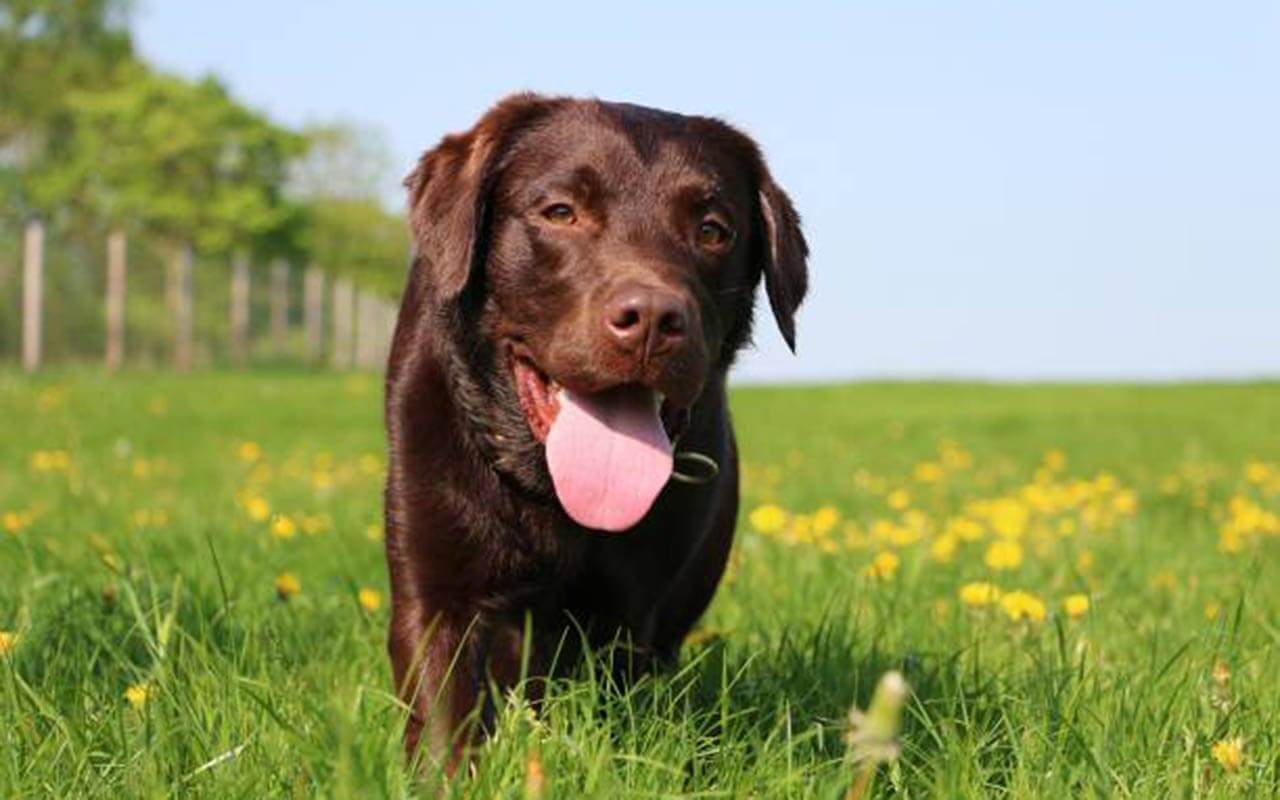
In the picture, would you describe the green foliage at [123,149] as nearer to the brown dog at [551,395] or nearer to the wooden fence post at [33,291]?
the wooden fence post at [33,291]

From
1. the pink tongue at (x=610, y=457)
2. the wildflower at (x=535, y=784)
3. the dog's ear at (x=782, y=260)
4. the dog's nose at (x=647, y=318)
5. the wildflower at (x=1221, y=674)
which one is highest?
the dog's ear at (x=782, y=260)

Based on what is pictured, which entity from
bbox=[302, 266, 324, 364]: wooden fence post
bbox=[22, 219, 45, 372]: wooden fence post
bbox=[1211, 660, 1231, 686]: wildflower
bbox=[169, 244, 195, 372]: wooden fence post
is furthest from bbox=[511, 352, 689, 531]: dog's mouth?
bbox=[302, 266, 324, 364]: wooden fence post

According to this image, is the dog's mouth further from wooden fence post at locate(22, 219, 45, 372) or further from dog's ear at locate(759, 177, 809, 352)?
wooden fence post at locate(22, 219, 45, 372)

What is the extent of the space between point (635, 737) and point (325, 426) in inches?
621

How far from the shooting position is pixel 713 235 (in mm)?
3217

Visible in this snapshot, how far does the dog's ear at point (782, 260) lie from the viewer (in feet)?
11.1

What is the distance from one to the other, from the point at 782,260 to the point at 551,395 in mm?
656

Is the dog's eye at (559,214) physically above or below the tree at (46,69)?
below

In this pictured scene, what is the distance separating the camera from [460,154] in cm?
335

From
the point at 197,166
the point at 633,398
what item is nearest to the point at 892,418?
the point at 633,398

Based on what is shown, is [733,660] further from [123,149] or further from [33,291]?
[123,149]

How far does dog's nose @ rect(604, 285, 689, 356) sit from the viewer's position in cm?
274

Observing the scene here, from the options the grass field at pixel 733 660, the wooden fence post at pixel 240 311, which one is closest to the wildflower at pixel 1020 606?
the grass field at pixel 733 660

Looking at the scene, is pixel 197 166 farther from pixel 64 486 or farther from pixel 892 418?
pixel 64 486
